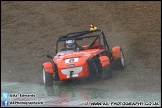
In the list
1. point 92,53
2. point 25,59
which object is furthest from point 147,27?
point 92,53

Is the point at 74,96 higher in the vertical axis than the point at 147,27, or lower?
lower

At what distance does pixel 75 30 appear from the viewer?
20359mm

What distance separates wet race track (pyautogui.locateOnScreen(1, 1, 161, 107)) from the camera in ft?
34.0

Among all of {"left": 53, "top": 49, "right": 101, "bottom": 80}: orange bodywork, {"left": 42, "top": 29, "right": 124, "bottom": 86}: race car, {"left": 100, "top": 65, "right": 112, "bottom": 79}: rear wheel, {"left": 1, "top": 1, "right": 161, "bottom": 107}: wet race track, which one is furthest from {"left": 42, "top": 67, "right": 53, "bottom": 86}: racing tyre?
{"left": 100, "top": 65, "right": 112, "bottom": 79}: rear wheel

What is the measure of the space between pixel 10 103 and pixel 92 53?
4018 millimetres

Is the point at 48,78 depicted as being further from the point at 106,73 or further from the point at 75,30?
the point at 75,30

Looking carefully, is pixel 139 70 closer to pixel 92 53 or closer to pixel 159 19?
pixel 92 53

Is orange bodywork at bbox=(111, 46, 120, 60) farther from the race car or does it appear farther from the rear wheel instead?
the rear wheel

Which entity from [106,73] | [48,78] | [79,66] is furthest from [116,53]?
[48,78]

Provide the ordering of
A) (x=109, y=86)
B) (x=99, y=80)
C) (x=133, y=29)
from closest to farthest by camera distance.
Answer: (x=109, y=86), (x=99, y=80), (x=133, y=29)

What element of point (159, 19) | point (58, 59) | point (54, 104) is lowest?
point (54, 104)

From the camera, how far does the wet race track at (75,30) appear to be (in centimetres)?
1036

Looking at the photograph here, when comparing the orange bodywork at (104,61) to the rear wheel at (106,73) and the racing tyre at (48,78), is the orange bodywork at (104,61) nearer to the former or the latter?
the rear wheel at (106,73)

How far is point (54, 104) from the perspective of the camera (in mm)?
9414
